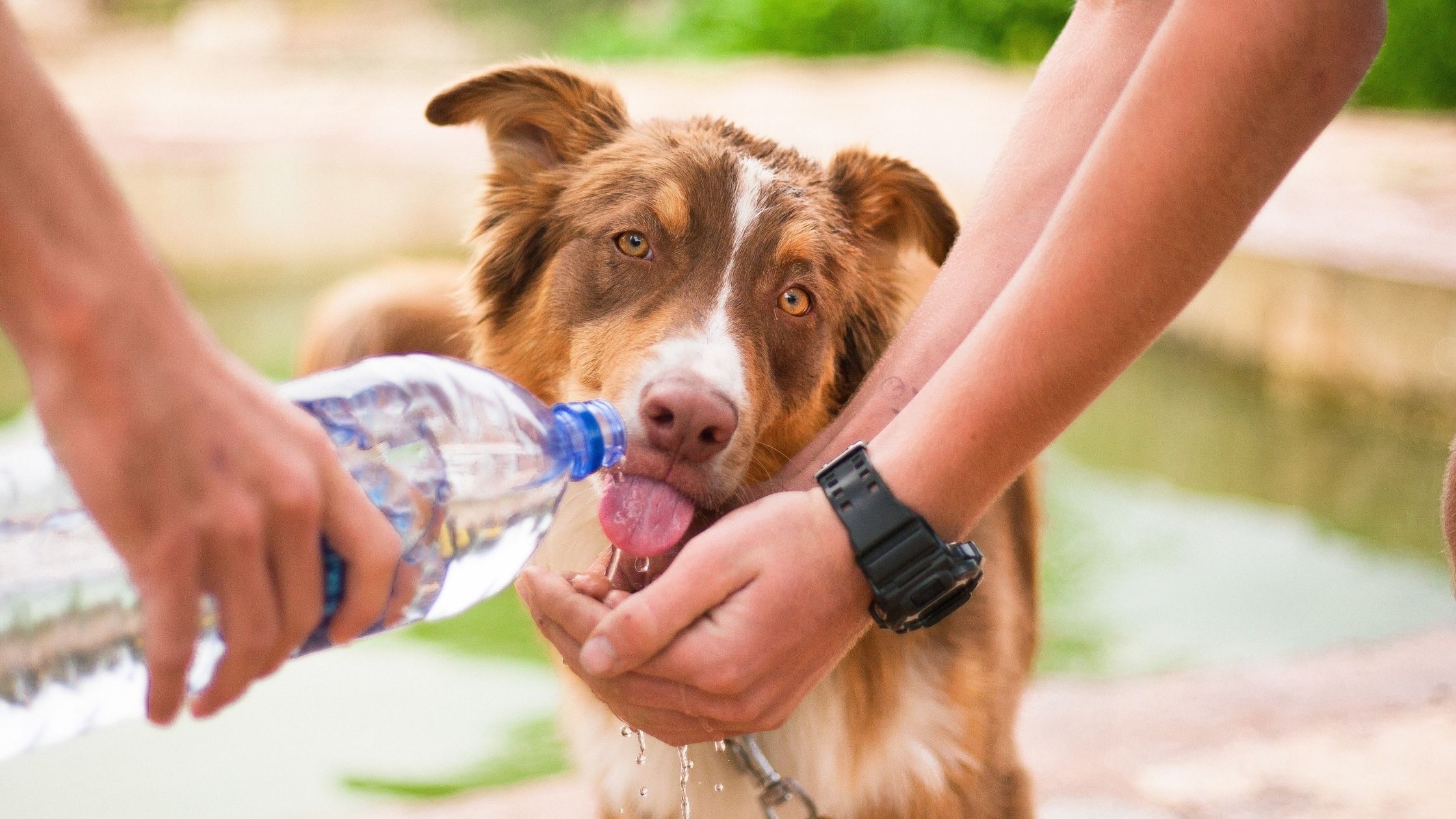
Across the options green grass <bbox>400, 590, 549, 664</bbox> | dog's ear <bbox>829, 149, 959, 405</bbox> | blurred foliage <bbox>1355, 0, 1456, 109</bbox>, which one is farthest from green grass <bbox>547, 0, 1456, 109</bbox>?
dog's ear <bbox>829, 149, 959, 405</bbox>

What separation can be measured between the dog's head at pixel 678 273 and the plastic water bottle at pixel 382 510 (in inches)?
5.3

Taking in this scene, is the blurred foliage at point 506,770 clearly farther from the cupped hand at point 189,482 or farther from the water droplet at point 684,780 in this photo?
the cupped hand at point 189,482

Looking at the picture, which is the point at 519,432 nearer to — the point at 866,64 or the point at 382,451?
the point at 382,451

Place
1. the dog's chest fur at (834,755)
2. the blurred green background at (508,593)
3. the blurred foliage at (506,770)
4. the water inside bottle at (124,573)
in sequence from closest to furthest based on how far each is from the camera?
the water inside bottle at (124,573) < the dog's chest fur at (834,755) < the blurred foliage at (506,770) < the blurred green background at (508,593)

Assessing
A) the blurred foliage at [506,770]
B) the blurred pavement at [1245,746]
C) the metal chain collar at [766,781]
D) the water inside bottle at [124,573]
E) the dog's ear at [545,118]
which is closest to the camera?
the water inside bottle at [124,573]

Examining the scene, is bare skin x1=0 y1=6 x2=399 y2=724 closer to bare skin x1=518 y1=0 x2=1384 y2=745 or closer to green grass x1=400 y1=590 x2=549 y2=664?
bare skin x1=518 y1=0 x2=1384 y2=745

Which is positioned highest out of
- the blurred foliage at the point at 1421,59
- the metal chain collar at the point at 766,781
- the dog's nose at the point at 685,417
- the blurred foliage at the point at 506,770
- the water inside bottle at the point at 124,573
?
the blurred foliage at the point at 1421,59

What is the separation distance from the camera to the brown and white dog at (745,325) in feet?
7.86

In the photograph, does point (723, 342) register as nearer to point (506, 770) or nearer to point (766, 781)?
point (766, 781)

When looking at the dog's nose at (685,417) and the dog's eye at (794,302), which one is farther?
the dog's eye at (794,302)

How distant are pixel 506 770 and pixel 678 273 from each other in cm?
235

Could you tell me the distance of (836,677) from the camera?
2.46 meters

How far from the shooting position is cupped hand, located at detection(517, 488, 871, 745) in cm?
162

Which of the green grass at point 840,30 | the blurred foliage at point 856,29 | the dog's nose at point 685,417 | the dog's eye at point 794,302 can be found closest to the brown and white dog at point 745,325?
the dog's eye at point 794,302
